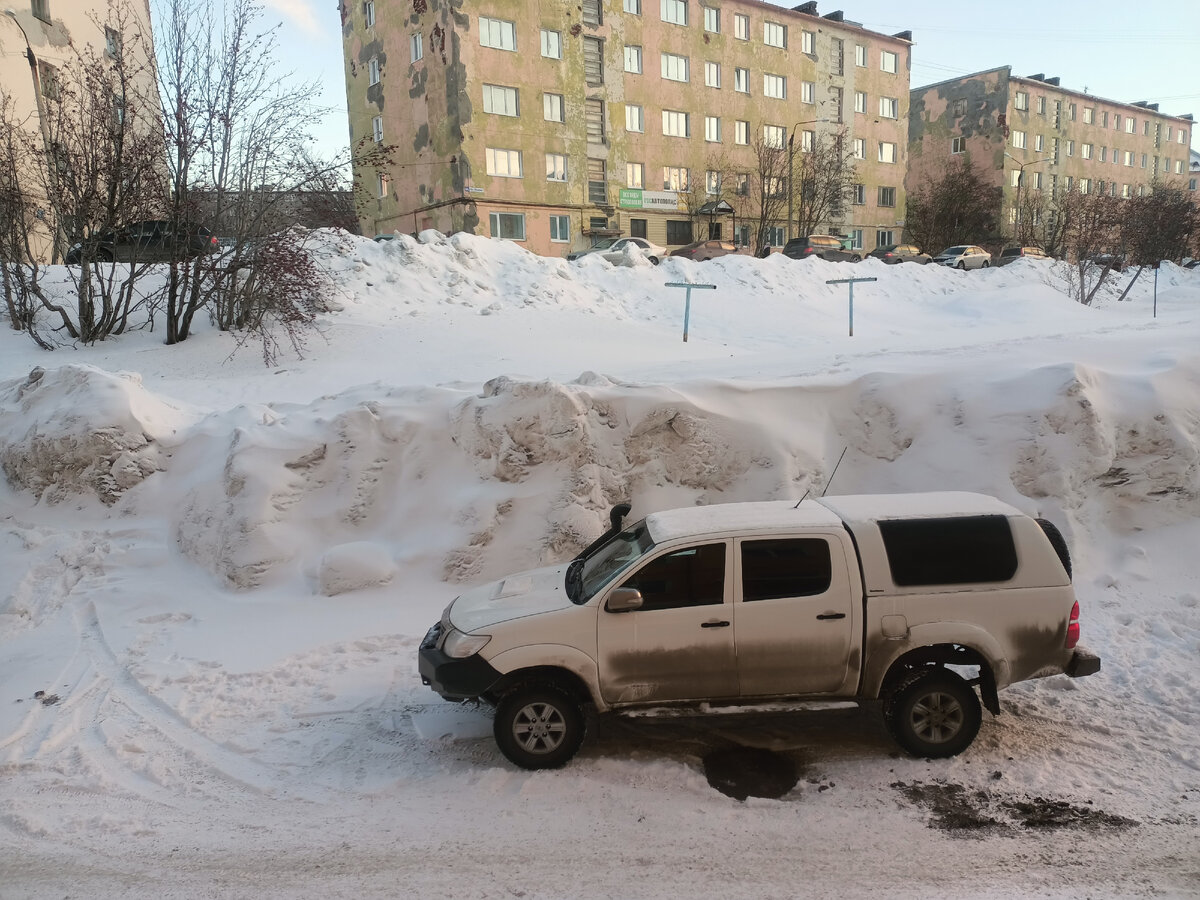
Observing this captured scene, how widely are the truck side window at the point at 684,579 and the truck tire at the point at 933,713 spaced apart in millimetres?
1236

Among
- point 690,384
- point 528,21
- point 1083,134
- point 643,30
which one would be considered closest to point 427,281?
point 690,384

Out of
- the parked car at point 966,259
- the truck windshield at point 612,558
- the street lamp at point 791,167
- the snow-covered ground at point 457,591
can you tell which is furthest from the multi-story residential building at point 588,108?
the truck windshield at point 612,558

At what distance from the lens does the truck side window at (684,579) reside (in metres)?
4.94

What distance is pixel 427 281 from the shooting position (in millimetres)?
20219

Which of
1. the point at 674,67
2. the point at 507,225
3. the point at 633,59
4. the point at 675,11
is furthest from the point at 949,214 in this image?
the point at 507,225

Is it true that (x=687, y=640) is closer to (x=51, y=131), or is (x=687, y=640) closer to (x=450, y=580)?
(x=450, y=580)

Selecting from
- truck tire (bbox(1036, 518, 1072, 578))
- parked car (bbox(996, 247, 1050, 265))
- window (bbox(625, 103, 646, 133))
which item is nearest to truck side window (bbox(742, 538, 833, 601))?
truck tire (bbox(1036, 518, 1072, 578))

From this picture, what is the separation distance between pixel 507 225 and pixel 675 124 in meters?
12.1

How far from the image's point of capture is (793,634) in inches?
192

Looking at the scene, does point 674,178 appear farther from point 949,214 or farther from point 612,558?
point 612,558

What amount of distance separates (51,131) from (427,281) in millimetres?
7904

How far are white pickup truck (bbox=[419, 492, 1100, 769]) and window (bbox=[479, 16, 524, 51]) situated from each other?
39.2 metres

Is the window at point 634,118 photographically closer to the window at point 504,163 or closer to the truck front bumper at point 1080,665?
the window at point 504,163

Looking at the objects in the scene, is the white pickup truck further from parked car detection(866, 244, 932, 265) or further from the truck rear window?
parked car detection(866, 244, 932, 265)
